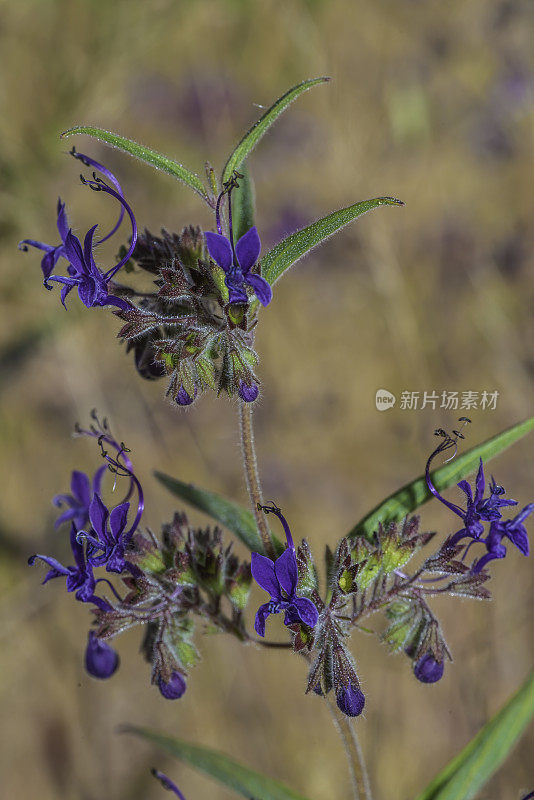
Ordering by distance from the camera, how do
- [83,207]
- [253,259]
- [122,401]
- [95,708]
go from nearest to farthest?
[253,259] → [95,708] → [122,401] → [83,207]

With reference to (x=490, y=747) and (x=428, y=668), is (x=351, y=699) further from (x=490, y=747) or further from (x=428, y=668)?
(x=490, y=747)

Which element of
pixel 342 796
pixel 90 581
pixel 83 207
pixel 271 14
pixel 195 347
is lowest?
pixel 342 796

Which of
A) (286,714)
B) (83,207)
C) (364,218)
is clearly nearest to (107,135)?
(364,218)

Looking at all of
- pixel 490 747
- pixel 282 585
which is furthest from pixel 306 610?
pixel 490 747

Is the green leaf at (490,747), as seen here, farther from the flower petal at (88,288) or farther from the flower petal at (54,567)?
the flower petal at (88,288)

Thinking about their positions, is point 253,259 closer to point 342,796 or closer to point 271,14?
point 342,796

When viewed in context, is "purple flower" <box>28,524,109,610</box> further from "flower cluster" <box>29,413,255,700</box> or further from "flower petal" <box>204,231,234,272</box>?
"flower petal" <box>204,231,234,272</box>
